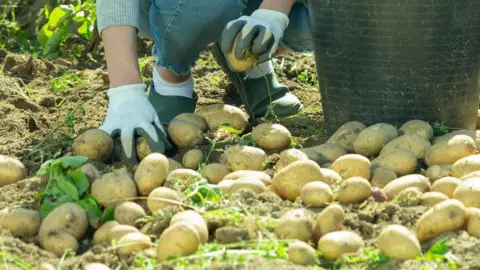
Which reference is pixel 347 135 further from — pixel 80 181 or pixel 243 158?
pixel 80 181

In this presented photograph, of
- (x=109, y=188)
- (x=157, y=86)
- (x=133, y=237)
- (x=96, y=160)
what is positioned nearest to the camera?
(x=133, y=237)

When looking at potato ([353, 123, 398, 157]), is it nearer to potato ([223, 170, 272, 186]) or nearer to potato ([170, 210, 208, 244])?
potato ([223, 170, 272, 186])

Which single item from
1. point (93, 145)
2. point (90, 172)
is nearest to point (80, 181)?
point (90, 172)

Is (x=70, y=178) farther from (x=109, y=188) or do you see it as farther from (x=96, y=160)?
(x=96, y=160)

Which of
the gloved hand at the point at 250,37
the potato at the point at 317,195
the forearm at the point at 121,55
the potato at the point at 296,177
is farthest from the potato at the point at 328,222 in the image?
the forearm at the point at 121,55

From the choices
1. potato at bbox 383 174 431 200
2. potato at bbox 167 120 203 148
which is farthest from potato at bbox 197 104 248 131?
potato at bbox 383 174 431 200

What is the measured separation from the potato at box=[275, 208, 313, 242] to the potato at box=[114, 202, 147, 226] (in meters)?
0.35

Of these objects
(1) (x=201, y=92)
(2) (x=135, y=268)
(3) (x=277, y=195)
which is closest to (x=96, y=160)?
(3) (x=277, y=195)

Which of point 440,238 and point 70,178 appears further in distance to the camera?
point 70,178

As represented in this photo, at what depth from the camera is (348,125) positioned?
2898 millimetres

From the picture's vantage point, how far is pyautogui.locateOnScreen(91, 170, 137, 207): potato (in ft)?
7.70

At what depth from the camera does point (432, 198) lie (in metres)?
2.28

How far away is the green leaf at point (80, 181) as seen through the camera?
2381mm

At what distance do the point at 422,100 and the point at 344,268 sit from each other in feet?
3.55
